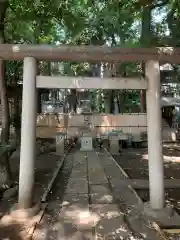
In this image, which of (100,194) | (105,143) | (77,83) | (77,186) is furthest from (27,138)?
(105,143)

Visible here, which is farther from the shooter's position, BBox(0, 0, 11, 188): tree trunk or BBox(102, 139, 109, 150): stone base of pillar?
BBox(102, 139, 109, 150): stone base of pillar

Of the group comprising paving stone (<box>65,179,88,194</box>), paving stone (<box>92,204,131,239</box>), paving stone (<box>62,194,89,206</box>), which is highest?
paving stone (<box>65,179,88,194</box>)

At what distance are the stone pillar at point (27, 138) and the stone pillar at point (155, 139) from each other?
2137 millimetres

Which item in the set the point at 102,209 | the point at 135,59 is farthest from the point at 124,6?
the point at 102,209

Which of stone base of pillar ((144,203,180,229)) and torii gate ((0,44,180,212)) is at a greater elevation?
torii gate ((0,44,180,212))

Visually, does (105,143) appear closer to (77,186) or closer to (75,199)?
(77,186)

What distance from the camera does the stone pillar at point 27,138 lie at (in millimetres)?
5195

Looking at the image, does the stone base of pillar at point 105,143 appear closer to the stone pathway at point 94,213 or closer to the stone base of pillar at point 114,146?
the stone base of pillar at point 114,146

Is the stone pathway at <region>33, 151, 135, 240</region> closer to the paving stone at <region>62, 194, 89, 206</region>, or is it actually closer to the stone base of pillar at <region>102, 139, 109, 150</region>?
the paving stone at <region>62, 194, 89, 206</region>

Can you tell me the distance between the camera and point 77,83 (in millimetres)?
5309

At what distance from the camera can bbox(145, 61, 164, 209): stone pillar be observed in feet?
17.2

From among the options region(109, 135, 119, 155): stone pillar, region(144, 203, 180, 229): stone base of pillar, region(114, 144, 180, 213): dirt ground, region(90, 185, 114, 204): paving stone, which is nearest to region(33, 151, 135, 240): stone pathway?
region(90, 185, 114, 204): paving stone

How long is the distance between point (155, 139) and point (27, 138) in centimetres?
231

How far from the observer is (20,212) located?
504 cm
